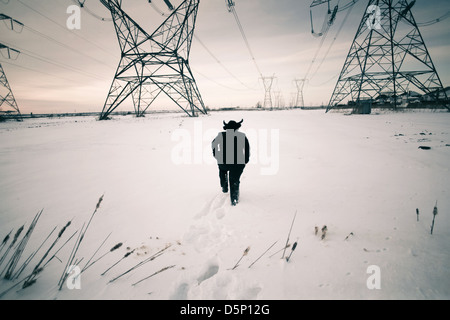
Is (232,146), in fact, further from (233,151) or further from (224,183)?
(224,183)

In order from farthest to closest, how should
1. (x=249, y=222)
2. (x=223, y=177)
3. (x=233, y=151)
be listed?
(x=223, y=177) → (x=233, y=151) → (x=249, y=222)

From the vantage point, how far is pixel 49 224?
2539mm

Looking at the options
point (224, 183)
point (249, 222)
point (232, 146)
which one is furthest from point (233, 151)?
point (249, 222)

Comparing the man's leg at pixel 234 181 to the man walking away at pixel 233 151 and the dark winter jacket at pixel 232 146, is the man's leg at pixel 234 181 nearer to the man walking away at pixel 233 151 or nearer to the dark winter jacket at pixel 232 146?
the man walking away at pixel 233 151

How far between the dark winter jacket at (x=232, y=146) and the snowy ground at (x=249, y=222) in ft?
2.58

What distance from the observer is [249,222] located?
2504mm

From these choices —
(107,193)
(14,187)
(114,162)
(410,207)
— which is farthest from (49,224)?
(410,207)

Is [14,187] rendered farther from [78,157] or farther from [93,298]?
[93,298]

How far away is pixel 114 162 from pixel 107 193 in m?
2.17

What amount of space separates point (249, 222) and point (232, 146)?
1.26 meters

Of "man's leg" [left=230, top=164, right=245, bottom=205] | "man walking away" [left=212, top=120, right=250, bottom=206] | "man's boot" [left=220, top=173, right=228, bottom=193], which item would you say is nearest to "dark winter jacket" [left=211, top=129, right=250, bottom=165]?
"man walking away" [left=212, top=120, right=250, bottom=206]

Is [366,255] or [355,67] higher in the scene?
[355,67]

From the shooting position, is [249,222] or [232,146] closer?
[249,222]
